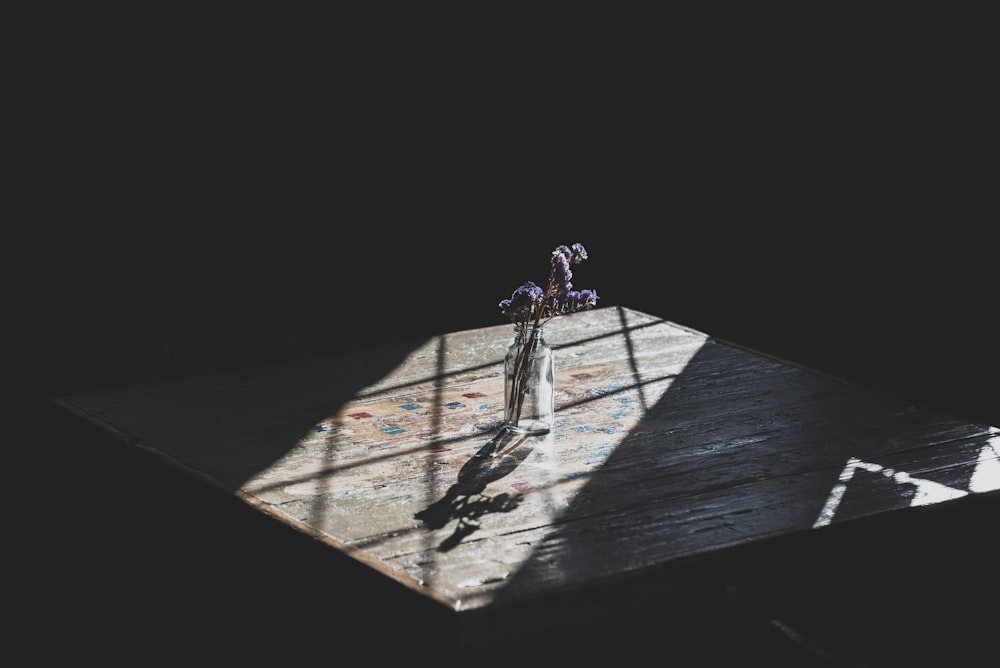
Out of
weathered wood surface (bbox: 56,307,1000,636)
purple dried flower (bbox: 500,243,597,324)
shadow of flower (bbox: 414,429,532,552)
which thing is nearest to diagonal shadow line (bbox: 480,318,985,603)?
weathered wood surface (bbox: 56,307,1000,636)

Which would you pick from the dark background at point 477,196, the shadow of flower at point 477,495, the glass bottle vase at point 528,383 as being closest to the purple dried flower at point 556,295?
the glass bottle vase at point 528,383

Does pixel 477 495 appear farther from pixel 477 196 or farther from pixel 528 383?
pixel 477 196

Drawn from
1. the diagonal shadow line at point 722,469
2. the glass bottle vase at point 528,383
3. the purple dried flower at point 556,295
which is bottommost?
the diagonal shadow line at point 722,469

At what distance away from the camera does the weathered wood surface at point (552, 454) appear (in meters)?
1.94

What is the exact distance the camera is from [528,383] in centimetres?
249

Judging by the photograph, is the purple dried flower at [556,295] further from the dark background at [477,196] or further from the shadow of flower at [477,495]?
the dark background at [477,196]

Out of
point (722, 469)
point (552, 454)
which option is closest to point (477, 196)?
point (552, 454)

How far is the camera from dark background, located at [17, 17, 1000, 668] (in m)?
4.54

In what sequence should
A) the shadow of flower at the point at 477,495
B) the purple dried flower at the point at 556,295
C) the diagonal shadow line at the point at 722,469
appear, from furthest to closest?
1. the purple dried flower at the point at 556,295
2. the shadow of flower at the point at 477,495
3. the diagonal shadow line at the point at 722,469

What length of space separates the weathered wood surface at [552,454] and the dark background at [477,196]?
0.81 metres

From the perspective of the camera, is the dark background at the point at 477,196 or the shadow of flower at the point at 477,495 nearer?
the shadow of flower at the point at 477,495

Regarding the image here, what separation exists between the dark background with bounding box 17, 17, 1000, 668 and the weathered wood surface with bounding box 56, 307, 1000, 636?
2.66ft

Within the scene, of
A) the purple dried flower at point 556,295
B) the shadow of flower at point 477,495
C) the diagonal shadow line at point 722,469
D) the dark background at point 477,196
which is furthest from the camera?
the dark background at point 477,196

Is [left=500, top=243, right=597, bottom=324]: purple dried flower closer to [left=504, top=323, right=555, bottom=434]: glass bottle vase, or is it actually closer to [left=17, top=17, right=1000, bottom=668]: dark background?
[left=504, top=323, right=555, bottom=434]: glass bottle vase
